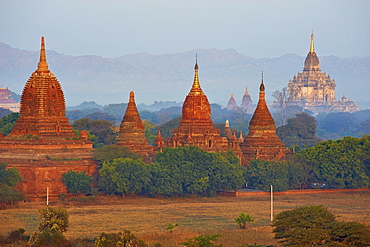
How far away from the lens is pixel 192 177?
6034cm

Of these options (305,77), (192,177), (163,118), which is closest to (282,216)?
(192,177)

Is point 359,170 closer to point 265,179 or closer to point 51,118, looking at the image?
point 265,179

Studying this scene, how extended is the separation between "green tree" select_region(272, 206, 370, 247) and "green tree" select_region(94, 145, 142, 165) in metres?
20.2

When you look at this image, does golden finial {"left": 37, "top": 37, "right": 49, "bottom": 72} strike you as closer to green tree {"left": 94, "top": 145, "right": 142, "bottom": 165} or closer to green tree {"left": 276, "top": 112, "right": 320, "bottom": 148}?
green tree {"left": 94, "top": 145, "right": 142, "bottom": 165}

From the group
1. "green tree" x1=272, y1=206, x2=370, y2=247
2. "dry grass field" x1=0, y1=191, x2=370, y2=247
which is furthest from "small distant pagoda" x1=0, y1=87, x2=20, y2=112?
"green tree" x1=272, y1=206, x2=370, y2=247

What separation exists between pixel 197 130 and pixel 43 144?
40.6 feet

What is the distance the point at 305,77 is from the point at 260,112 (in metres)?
120

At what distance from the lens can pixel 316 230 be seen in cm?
4031

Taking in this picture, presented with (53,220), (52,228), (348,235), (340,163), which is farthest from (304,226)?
(340,163)

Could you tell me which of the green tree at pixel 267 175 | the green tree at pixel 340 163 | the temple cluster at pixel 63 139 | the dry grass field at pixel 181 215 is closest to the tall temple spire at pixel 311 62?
the temple cluster at pixel 63 139

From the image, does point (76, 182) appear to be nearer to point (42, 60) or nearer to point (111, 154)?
point (111, 154)

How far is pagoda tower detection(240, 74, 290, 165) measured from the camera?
70.0 metres

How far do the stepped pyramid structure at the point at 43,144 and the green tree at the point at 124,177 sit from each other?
6.78 feet

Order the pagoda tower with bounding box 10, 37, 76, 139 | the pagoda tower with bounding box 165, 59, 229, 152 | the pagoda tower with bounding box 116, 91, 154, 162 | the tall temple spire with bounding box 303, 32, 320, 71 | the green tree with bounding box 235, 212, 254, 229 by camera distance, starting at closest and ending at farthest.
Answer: the green tree with bounding box 235, 212, 254, 229 → the pagoda tower with bounding box 10, 37, 76, 139 → the pagoda tower with bounding box 116, 91, 154, 162 → the pagoda tower with bounding box 165, 59, 229, 152 → the tall temple spire with bounding box 303, 32, 320, 71
